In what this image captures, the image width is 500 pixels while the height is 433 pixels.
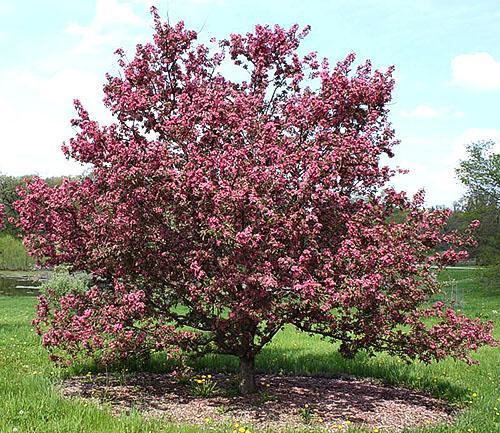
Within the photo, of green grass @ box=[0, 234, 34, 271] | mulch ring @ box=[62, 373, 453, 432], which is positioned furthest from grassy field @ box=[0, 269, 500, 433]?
green grass @ box=[0, 234, 34, 271]

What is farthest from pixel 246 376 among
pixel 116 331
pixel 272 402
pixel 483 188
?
pixel 483 188

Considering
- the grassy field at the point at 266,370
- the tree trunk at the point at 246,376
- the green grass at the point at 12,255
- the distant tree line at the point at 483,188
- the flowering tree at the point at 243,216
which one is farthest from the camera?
the green grass at the point at 12,255

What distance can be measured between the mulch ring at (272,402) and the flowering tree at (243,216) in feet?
2.19

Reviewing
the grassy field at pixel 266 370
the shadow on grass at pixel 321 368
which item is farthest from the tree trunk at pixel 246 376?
the grassy field at pixel 266 370

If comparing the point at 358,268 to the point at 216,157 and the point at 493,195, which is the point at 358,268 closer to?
the point at 216,157

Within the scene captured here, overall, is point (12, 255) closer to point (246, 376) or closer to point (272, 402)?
point (246, 376)

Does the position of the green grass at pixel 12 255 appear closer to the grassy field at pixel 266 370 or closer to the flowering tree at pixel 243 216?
the grassy field at pixel 266 370

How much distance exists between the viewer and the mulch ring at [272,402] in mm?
6820

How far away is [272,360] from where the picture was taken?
10.3 meters

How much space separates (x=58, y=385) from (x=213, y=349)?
7.11 ft

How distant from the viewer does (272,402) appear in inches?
300

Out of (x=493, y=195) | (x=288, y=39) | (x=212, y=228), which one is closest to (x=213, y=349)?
(x=212, y=228)

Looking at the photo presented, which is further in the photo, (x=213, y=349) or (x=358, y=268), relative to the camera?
(x=213, y=349)

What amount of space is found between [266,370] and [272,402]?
2289 millimetres
